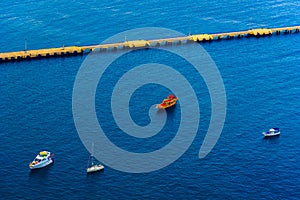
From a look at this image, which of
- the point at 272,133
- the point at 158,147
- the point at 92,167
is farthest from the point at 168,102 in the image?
the point at 92,167

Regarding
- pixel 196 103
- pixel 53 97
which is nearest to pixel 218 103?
pixel 196 103

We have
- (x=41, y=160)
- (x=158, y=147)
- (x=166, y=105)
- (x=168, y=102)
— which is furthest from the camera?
(x=168, y=102)

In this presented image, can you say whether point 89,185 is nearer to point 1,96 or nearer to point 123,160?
point 123,160

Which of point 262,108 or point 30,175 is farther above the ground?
point 262,108

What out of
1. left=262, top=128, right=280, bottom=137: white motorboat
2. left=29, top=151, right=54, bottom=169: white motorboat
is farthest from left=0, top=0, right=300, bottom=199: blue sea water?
left=262, top=128, right=280, bottom=137: white motorboat

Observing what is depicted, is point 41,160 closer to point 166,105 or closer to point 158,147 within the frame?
point 158,147

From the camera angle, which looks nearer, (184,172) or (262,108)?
(184,172)
